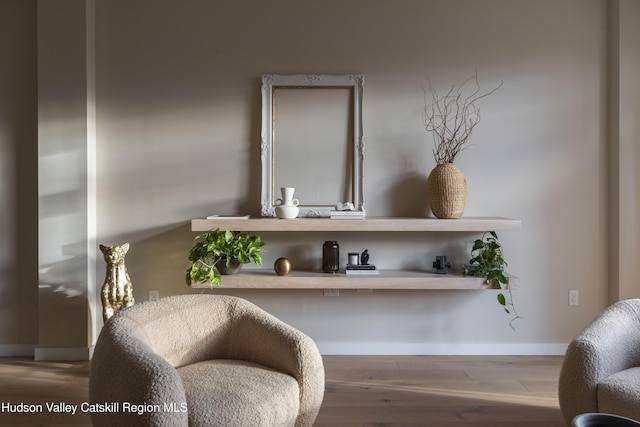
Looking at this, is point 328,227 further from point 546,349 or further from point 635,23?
point 635,23

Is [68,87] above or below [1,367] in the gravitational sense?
above

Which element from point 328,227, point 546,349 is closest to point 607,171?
point 546,349

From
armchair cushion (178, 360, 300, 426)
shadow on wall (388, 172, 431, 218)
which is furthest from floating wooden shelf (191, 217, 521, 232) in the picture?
armchair cushion (178, 360, 300, 426)

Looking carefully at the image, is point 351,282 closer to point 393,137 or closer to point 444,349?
point 444,349

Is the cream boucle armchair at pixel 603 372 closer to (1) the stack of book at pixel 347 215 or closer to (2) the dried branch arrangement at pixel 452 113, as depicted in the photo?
(1) the stack of book at pixel 347 215

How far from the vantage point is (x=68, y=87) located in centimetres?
345

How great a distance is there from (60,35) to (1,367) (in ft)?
7.47

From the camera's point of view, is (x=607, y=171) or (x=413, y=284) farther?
(x=607, y=171)

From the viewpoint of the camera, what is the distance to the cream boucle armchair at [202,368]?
62.8 inches

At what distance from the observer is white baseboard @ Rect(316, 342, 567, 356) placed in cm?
352

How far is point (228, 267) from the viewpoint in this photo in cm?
326

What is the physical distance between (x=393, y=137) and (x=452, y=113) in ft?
1.48

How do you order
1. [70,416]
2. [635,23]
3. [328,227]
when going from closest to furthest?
[70,416], [328,227], [635,23]

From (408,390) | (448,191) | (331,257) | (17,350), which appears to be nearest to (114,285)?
(17,350)
